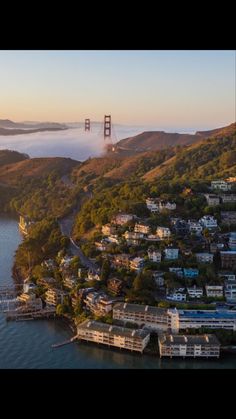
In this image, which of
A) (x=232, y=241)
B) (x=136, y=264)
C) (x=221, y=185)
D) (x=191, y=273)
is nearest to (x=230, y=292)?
(x=191, y=273)

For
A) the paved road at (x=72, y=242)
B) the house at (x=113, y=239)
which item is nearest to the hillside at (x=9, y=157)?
the paved road at (x=72, y=242)

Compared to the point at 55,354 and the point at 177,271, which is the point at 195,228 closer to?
the point at 177,271

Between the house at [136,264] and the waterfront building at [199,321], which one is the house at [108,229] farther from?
the waterfront building at [199,321]

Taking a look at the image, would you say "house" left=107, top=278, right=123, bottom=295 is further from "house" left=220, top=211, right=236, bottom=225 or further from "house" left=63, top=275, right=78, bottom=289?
"house" left=220, top=211, right=236, bottom=225

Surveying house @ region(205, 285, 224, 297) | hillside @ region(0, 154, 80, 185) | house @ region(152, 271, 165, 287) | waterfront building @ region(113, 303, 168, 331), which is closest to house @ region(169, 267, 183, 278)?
house @ region(152, 271, 165, 287)

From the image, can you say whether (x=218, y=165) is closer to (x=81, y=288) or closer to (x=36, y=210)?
(x=36, y=210)
